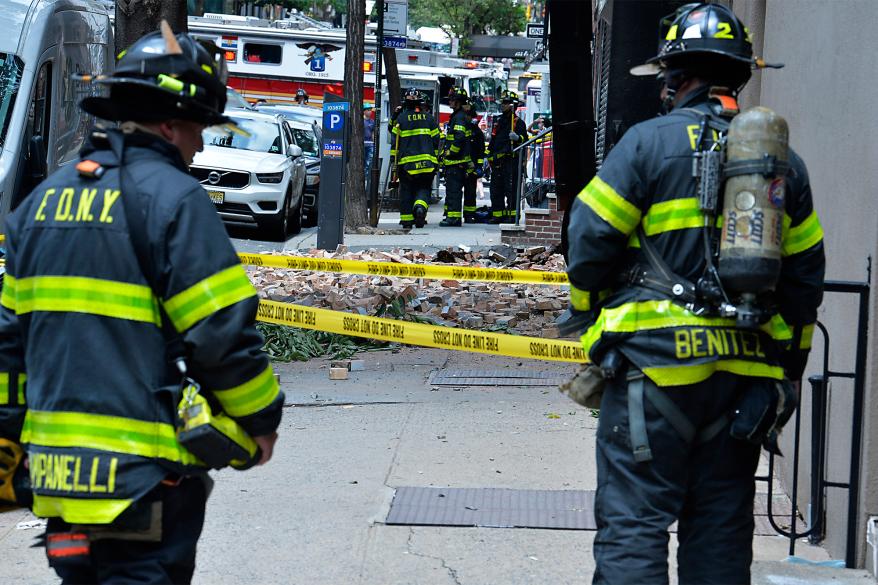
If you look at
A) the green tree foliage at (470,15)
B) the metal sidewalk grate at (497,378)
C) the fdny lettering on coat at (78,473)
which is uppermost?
the green tree foliage at (470,15)

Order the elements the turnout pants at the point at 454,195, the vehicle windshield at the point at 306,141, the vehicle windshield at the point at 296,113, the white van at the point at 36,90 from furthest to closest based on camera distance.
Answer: the vehicle windshield at the point at 296,113
the vehicle windshield at the point at 306,141
the turnout pants at the point at 454,195
the white van at the point at 36,90

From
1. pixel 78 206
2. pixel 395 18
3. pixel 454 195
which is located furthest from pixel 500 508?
pixel 395 18

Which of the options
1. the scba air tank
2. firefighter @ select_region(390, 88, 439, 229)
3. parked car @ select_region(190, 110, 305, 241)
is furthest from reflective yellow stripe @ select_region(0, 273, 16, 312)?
firefighter @ select_region(390, 88, 439, 229)

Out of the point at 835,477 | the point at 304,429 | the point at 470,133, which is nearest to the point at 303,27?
the point at 470,133

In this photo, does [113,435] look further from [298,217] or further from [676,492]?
[298,217]

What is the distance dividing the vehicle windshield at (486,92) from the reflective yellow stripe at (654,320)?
34.6 meters

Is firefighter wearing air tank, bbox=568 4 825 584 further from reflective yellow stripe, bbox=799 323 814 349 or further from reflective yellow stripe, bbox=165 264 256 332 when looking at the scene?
reflective yellow stripe, bbox=165 264 256 332

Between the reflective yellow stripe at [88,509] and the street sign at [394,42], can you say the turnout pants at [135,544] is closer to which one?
the reflective yellow stripe at [88,509]

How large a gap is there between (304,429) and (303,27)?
24.5 metres

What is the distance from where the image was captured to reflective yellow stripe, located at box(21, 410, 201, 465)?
10.00ft

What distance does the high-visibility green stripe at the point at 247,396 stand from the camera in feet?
10.3

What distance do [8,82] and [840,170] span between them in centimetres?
778

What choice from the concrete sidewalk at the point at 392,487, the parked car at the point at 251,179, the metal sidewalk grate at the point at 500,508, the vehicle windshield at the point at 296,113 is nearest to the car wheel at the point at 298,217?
the parked car at the point at 251,179

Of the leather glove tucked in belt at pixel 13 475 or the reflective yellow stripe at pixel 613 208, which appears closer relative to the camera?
the leather glove tucked in belt at pixel 13 475
